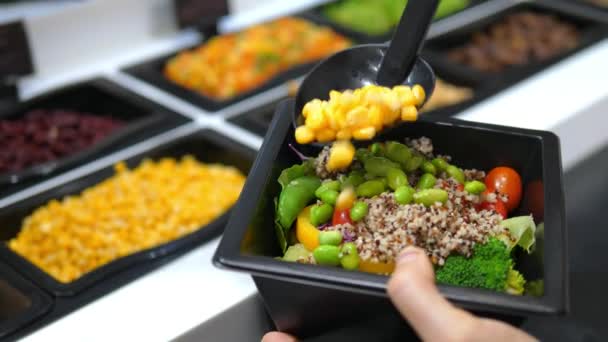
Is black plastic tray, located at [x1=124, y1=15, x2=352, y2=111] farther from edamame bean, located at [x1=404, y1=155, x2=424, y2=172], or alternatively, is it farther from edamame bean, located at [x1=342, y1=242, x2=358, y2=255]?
edamame bean, located at [x1=342, y1=242, x2=358, y2=255]

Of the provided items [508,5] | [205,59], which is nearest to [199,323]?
[205,59]

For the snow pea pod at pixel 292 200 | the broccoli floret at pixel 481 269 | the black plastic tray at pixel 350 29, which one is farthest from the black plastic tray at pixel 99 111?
the broccoli floret at pixel 481 269

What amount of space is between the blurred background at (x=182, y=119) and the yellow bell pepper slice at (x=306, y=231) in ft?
0.77

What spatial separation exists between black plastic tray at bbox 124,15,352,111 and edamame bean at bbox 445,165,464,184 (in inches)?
38.1

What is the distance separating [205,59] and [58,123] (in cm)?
51

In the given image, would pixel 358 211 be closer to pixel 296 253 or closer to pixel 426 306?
pixel 296 253

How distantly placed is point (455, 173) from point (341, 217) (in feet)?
0.73

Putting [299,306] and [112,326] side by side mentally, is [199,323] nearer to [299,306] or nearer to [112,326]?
[112,326]

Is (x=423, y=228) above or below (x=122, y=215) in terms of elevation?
above

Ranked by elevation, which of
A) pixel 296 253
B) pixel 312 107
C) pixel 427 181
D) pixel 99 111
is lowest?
pixel 99 111

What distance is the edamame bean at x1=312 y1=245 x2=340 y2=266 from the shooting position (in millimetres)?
992

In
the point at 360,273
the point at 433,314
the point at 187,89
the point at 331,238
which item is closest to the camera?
the point at 433,314

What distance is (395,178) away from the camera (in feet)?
3.65

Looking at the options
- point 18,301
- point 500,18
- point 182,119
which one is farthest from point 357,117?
point 500,18
